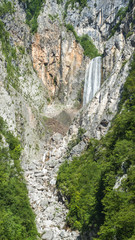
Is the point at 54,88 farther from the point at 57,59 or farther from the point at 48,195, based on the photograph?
the point at 48,195

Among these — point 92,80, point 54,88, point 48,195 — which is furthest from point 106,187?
point 54,88

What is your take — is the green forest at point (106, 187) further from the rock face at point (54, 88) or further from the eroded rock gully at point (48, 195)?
the rock face at point (54, 88)

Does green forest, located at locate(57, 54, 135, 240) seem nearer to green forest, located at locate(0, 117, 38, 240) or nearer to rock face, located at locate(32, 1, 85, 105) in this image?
green forest, located at locate(0, 117, 38, 240)

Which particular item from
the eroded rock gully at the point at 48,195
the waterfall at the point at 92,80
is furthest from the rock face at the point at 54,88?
the waterfall at the point at 92,80

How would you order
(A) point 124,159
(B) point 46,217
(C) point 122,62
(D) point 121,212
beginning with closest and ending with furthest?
(D) point 121,212 < (A) point 124,159 < (B) point 46,217 < (C) point 122,62

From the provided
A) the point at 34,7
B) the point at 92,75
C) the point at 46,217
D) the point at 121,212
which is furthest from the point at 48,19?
the point at 121,212

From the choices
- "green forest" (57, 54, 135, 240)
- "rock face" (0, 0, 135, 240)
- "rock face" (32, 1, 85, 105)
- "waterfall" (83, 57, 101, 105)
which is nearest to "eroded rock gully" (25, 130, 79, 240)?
"rock face" (0, 0, 135, 240)

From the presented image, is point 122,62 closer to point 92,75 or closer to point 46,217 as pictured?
point 92,75
